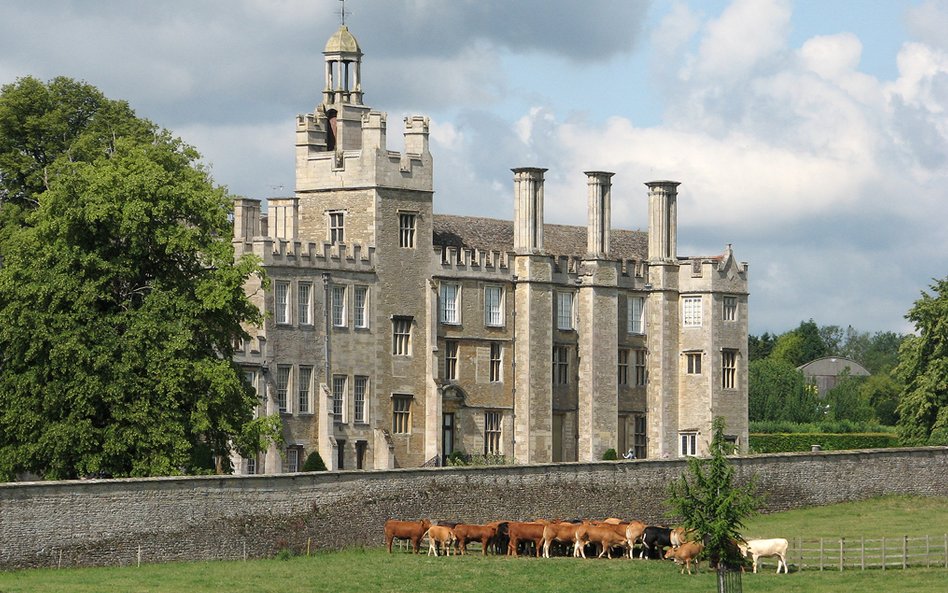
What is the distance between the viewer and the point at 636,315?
3585 inches

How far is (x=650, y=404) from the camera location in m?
91.2

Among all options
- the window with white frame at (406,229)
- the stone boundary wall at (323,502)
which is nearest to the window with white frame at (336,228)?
the window with white frame at (406,229)

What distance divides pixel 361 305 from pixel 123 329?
62.3 ft

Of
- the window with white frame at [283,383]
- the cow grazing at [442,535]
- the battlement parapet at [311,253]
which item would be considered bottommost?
the cow grazing at [442,535]

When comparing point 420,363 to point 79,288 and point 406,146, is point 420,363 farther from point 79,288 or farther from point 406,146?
point 79,288

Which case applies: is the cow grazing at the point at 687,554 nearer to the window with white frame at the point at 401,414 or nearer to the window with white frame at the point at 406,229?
the window with white frame at the point at 401,414

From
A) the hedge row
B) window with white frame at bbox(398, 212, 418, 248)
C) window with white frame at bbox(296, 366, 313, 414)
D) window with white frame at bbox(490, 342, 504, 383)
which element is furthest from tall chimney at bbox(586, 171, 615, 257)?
window with white frame at bbox(296, 366, 313, 414)

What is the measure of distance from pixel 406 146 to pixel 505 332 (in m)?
7.95

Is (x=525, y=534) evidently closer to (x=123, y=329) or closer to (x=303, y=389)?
(x=123, y=329)

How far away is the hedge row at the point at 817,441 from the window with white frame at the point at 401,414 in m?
19.1

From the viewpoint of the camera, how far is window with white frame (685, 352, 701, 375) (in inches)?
3617

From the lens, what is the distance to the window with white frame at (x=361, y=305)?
80562 millimetres

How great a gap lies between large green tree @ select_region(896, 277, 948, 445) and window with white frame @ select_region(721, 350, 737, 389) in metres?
7.12

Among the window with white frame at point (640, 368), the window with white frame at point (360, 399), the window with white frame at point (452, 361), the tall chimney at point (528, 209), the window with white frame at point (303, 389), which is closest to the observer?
the window with white frame at point (303, 389)
